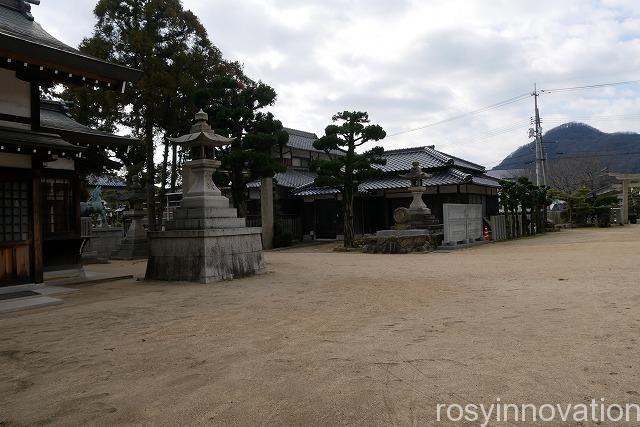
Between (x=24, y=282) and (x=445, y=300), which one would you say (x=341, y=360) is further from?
(x=24, y=282)

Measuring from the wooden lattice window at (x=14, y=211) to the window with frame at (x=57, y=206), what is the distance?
2.50 m

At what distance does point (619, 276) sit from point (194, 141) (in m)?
9.68

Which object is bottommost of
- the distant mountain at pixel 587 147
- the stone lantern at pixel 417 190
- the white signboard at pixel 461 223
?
the white signboard at pixel 461 223

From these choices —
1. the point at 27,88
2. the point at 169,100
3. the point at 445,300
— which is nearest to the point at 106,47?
the point at 169,100

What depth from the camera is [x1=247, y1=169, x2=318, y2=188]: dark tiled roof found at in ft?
89.7

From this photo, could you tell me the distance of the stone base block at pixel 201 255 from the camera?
371 inches

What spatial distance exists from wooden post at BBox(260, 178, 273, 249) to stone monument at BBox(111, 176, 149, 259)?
5931mm

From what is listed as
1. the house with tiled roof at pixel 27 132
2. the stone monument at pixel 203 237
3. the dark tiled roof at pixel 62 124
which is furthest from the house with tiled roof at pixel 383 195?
the house with tiled roof at pixel 27 132

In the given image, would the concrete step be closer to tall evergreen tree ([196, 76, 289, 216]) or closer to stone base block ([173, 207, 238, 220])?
stone base block ([173, 207, 238, 220])

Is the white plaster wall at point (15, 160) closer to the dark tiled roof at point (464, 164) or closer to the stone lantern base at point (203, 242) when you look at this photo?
the stone lantern base at point (203, 242)

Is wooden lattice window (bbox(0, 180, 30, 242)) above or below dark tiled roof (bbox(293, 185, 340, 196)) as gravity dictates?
below

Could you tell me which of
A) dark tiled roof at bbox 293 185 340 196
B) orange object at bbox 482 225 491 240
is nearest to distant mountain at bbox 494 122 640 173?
orange object at bbox 482 225 491 240

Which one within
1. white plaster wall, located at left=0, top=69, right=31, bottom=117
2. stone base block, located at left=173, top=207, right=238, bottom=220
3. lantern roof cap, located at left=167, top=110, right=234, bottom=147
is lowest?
stone base block, located at left=173, top=207, right=238, bottom=220

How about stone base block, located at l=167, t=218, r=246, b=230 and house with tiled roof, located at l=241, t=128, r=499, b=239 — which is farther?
house with tiled roof, located at l=241, t=128, r=499, b=239
